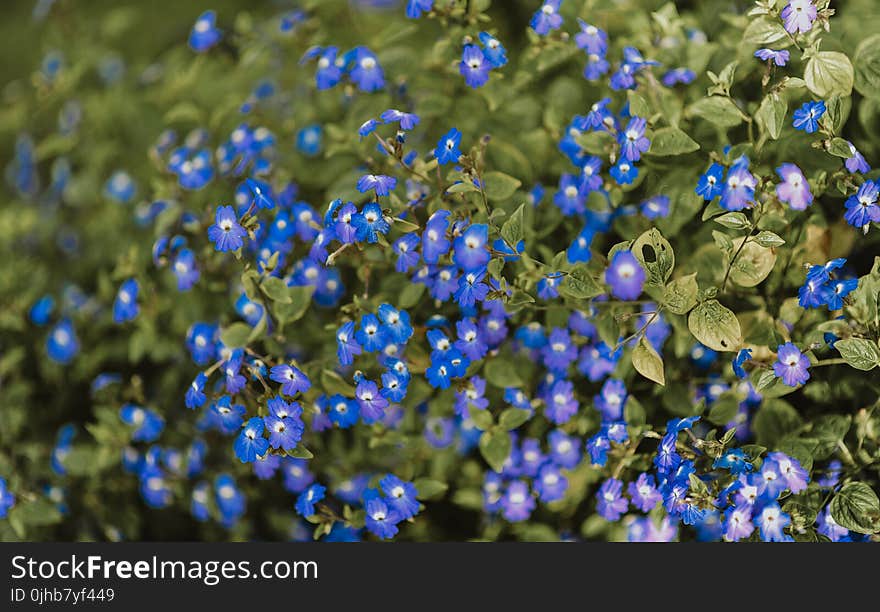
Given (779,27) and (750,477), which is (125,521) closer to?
(750,477)

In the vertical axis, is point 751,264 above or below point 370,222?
below

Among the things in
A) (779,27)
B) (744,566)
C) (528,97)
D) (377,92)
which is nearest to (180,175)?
(377,92)

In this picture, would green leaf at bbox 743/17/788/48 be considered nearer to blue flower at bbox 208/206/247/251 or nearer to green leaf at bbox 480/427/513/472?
green leaf at bbox 480/427/513/472

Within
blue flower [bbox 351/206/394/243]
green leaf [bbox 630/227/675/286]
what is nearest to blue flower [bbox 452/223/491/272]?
blue flower [bbox 351/206/394/243]

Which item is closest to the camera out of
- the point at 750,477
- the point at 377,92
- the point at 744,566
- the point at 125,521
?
the point at 750,477

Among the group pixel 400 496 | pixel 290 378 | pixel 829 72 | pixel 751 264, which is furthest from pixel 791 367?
pixel 290 378

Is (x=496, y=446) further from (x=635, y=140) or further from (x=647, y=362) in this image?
(x=635, y=140)

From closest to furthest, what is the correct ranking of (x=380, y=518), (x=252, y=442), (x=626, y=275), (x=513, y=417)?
(x=626, y=275) < (x=252, y=442) < (x=380, y=518) < (x=513, y=417)
